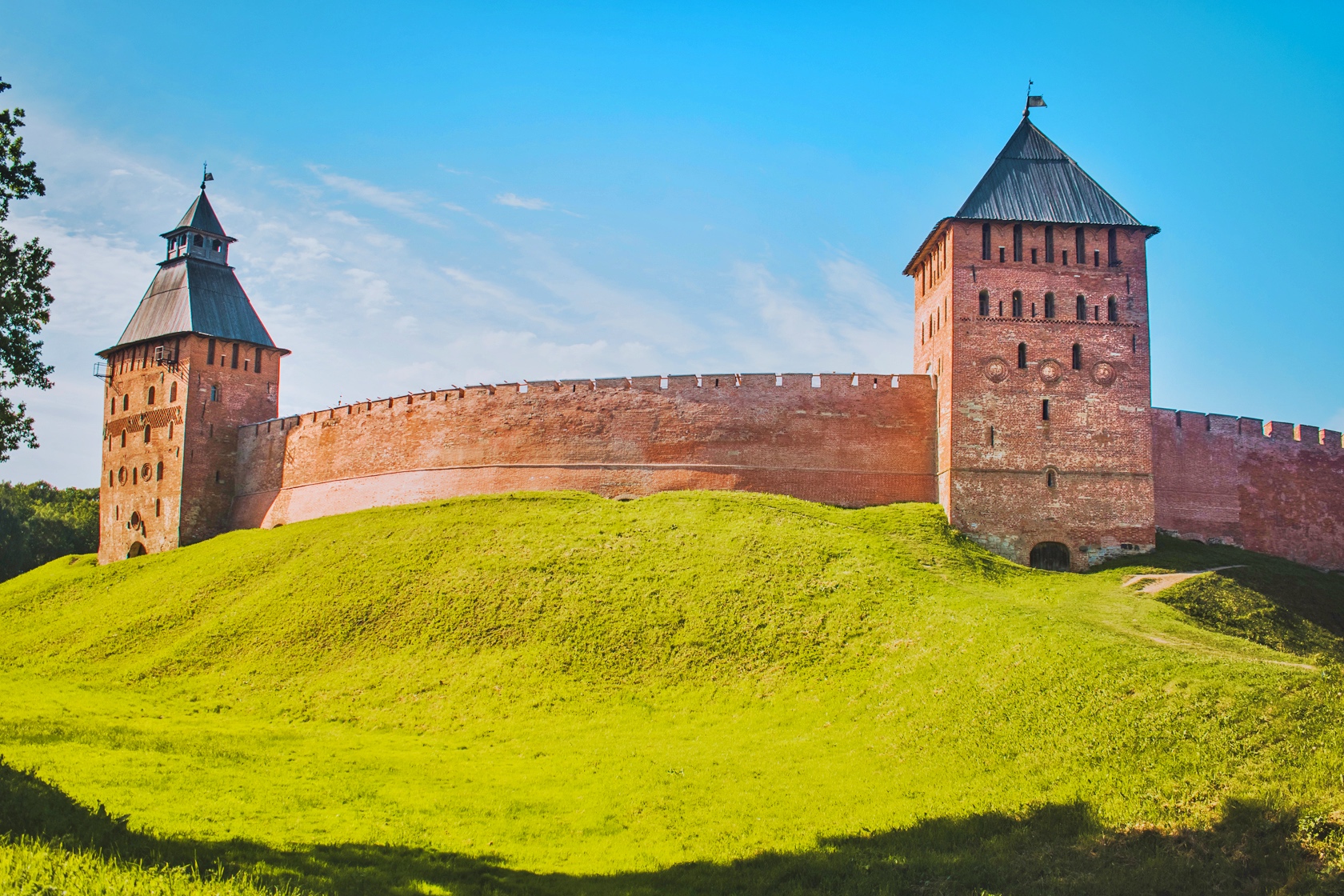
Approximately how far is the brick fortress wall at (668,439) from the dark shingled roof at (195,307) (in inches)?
373

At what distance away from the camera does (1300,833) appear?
28.7 ft

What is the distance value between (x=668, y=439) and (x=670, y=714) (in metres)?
12.9

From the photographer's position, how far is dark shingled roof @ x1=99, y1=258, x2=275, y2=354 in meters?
37.5

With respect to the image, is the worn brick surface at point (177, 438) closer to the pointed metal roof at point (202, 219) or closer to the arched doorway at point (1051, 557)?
the pointed metal roof at point (202, 219)

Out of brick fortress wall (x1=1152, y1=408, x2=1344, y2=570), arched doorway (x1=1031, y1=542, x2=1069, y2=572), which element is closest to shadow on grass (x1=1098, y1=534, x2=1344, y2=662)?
brick fortress wall (x1=1152, y1=408, x2=1344, y2=570)

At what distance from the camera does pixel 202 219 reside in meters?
40.1

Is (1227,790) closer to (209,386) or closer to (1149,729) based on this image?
(1149,729)

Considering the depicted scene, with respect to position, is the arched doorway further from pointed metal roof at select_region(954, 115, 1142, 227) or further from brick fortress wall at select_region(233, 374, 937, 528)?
pointed metal roof at select_region(954, 115, 1142, 227)

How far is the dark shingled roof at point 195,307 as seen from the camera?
37.5m

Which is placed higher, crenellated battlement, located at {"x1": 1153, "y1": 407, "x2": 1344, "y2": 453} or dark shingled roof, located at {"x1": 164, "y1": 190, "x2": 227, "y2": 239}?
dark shingled roof, located at {"x1": 164, "y1": 190, "x2": 227, "y2": 239}

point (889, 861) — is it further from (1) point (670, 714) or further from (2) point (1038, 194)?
(2) point (1038, 194)

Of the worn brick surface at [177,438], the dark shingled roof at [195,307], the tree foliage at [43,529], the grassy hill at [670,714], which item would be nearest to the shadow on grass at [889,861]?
the grassy hill at [670,714]

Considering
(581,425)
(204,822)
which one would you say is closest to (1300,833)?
(204,822)

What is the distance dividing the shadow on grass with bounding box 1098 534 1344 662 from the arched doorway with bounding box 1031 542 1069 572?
A: 37.7 inches
